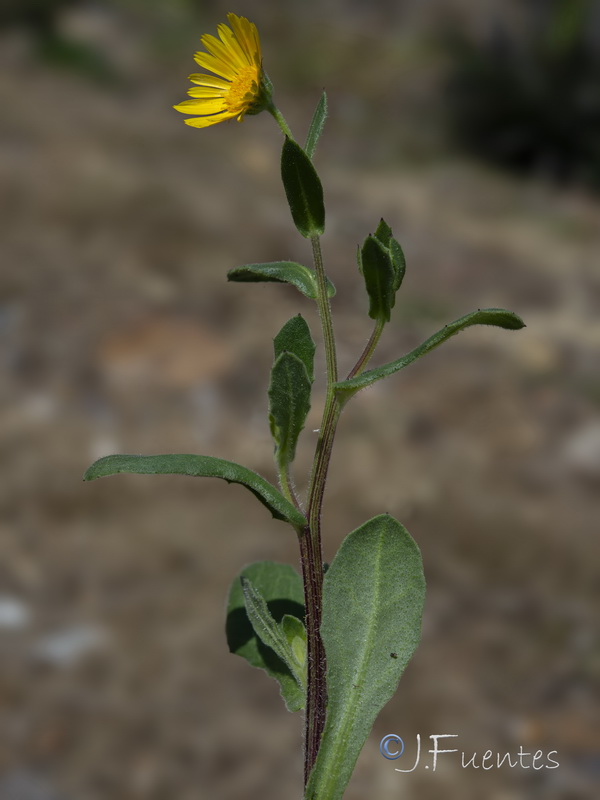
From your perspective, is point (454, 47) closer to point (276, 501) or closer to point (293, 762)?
point (293, 762)

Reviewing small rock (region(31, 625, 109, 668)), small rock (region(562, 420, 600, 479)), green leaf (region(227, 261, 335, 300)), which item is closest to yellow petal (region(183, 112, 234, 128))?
green leaf (region(227, 261, 335, 300))

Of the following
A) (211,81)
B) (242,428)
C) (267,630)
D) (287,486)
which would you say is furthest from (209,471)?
(242,428)

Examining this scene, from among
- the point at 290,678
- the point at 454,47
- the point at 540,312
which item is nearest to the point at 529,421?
the point at 540,312

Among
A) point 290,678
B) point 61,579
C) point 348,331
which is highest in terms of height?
point 348,331

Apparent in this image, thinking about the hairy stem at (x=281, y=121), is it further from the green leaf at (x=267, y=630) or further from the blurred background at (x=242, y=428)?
the blurred background at (x=242, y=428)

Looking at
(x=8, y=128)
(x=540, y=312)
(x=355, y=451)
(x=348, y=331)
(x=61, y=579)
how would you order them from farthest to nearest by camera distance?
(x=8, y=128) → (x=540, y=312) → (x=348, y=331) → (x=355, y=451) → (x=61, y=579)

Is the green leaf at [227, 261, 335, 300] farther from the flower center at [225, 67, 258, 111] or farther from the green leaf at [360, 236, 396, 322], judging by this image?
the flower center at [225, 67, 258, 111]
